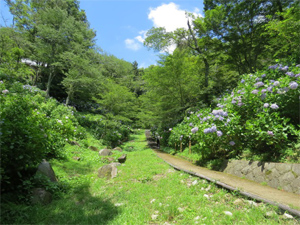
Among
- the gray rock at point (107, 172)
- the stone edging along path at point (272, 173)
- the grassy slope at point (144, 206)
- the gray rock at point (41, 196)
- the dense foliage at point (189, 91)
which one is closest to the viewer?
the grassy slope at point (144, 206)

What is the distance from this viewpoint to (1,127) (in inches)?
121

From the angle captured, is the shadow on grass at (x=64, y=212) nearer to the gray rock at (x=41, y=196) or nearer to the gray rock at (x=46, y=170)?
the gray rock at (x=41, y=196)

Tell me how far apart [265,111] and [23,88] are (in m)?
13.5

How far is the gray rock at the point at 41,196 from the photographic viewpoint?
335 cm

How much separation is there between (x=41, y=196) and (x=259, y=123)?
5.79m

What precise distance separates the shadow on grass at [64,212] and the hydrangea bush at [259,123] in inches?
158

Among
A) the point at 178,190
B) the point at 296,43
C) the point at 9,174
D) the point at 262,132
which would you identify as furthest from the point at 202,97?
the point at 9,174

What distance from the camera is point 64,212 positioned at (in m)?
3.15

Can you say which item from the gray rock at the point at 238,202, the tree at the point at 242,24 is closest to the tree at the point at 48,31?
the tree at the point at 242,24

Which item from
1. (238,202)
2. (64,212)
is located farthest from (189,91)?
(64,212)

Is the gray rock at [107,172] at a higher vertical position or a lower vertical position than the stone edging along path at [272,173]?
lower

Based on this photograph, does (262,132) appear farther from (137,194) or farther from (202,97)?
(202,97)

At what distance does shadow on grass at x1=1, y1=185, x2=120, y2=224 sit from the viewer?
2727mm

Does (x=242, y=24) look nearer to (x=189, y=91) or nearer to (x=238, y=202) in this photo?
(x=189, y=91)
